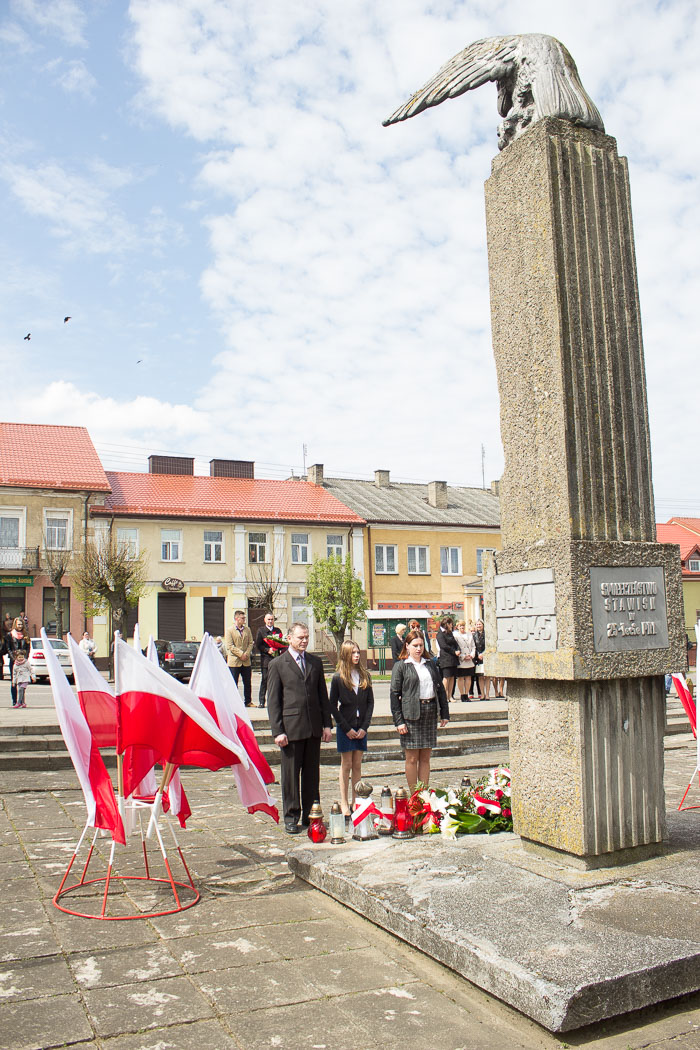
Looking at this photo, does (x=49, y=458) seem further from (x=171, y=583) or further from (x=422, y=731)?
(x=422, y=731)

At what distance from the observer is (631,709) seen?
516 cm

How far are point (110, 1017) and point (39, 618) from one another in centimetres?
3466

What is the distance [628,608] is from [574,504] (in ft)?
2.30

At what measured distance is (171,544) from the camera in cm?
3953

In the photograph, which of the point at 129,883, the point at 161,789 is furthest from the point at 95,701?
the point at 129,883

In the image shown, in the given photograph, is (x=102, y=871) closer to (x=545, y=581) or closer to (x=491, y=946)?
(x=491, y=946)

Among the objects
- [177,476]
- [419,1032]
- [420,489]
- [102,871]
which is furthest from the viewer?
[420,489]

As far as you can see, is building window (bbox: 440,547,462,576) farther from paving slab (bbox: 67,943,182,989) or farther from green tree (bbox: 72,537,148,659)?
paving slab (bbox: 67,943,182,989)

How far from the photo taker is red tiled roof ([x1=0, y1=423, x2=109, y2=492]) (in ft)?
123

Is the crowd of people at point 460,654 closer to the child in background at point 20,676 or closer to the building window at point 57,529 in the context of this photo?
the child in background at point 20,676

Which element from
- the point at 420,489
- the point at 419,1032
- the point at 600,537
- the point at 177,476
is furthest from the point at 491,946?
the point at 420,489

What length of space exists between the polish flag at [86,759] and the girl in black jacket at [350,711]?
2.87 meters

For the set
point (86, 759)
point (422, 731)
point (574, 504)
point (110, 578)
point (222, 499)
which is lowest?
point (422, 731)

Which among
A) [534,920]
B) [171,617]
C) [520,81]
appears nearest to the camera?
[534,920]
